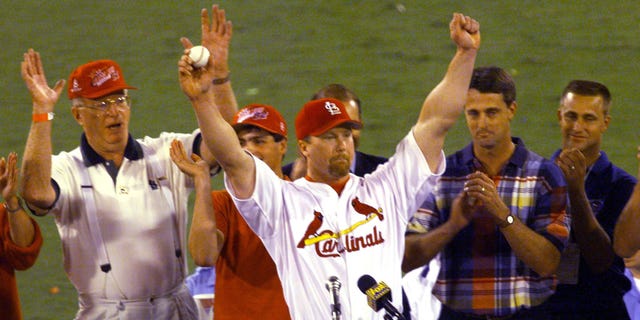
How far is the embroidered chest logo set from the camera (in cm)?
380

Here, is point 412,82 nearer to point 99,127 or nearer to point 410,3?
point 410,3

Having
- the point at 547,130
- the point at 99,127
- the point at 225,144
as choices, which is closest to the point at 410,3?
the point at 547,130

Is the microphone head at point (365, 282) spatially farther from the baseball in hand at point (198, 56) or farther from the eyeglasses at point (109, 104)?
the eyeglasses at point (109, 104)

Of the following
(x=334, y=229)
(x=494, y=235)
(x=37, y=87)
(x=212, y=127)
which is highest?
(x=37, y=87)

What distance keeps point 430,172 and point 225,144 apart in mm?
782

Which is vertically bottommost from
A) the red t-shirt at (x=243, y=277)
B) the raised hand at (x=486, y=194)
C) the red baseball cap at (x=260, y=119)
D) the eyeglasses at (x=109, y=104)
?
the red t-shirt at (x=243, y=277)

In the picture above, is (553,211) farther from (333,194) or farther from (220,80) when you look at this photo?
(220,80)

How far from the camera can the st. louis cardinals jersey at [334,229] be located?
3775 millimetres

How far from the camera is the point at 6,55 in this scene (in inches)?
297

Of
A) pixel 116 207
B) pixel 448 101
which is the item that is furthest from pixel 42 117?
pixel 448 101

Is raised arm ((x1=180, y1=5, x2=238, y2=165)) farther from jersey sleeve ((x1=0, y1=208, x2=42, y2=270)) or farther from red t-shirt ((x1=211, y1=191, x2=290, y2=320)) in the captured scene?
jersey sleeve ((x1=0, y1=208, x2=42, y2=270))

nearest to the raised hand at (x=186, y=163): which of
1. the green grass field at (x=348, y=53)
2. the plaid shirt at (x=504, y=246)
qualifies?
the plaid shirt at (x=504, y=246)

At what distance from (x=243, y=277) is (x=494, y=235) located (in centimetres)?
100

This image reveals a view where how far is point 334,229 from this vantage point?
12.6 feet
